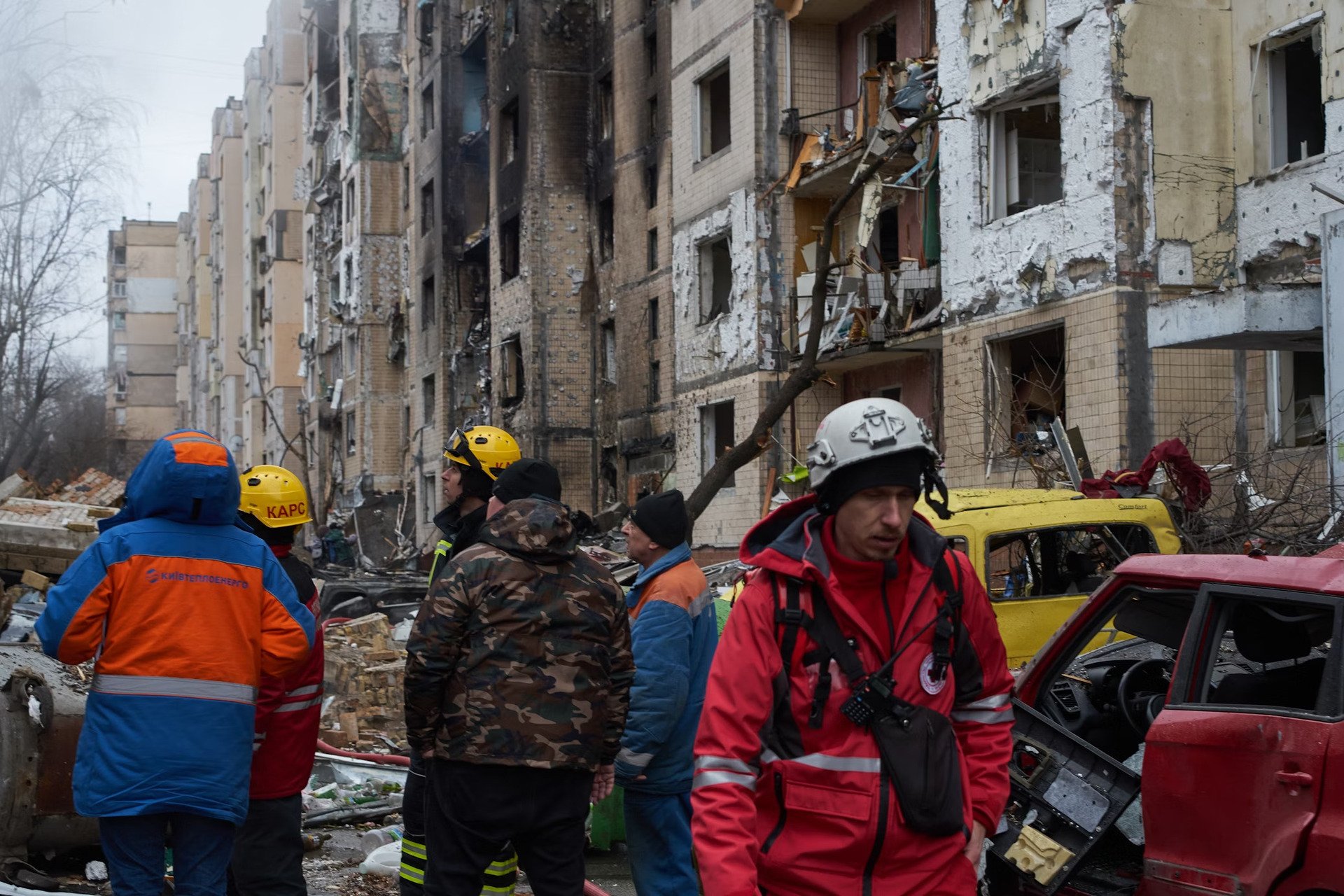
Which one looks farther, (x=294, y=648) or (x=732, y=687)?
(x=294, y=648)

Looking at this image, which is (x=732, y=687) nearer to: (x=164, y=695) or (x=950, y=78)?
(x=164, y=695)

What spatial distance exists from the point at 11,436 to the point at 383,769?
57.5 meters

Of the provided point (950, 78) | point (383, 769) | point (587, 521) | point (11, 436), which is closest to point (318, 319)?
point (11, 436)

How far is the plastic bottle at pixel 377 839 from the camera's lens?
855 centimetres

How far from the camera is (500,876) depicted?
517 centimetres

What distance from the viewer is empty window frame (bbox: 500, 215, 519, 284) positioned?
3638cm

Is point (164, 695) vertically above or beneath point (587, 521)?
beneath

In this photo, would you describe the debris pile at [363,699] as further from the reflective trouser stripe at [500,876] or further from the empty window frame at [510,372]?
the empty window frame at [510,372]

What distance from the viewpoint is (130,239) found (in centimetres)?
11194

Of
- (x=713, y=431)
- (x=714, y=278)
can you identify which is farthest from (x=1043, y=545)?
(x=714, y=278)

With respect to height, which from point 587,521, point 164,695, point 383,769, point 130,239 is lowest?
point 383,769

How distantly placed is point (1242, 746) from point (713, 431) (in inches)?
873

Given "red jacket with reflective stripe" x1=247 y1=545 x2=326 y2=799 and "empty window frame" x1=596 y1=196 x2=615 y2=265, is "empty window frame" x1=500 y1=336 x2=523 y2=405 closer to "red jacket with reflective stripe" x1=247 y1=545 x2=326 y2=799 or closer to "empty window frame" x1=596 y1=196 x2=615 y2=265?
"empty window frame" x1=596 y1=196 x2=615 y2=265

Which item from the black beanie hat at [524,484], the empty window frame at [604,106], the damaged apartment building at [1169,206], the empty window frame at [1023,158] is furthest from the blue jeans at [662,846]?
the empty window frame at [604,106]
